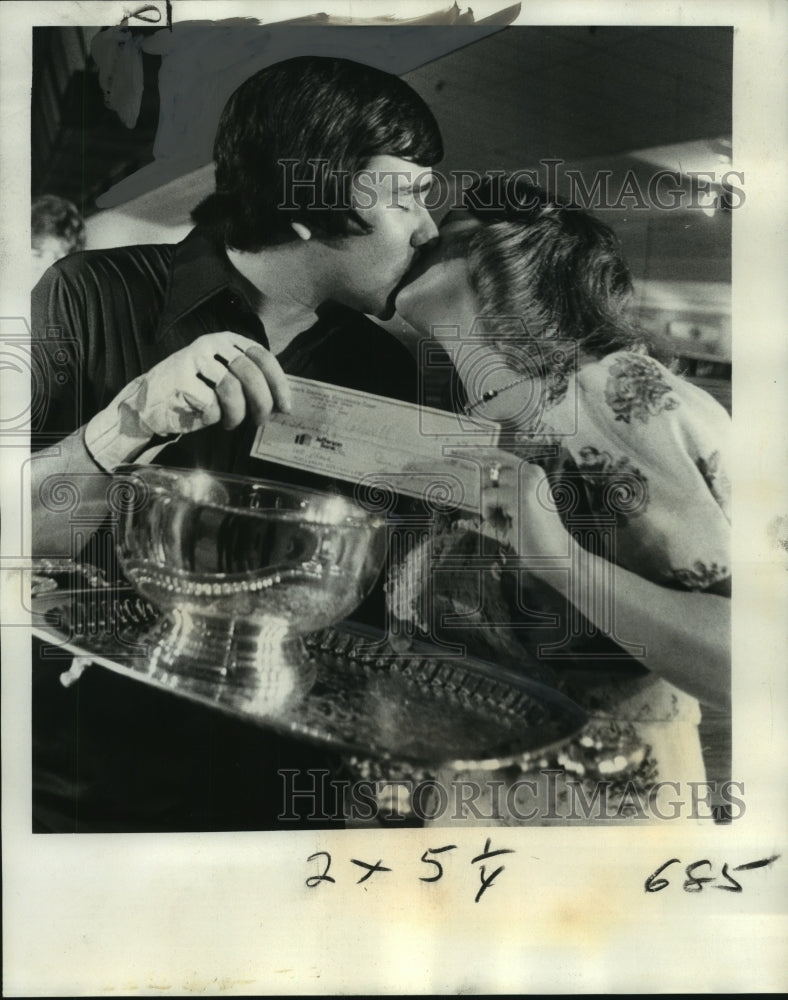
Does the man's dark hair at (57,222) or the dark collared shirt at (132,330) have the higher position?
the man's dark hair at (57,222)

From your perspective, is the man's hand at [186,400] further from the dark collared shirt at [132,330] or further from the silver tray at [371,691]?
the silver tray at [371,691]

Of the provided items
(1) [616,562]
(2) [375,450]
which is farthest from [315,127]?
(1) [616,562]

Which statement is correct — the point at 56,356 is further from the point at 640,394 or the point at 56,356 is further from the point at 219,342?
the point at 640,394

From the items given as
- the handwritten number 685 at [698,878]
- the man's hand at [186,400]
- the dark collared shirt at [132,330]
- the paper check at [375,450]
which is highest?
the dark collared shirt at [132,330]

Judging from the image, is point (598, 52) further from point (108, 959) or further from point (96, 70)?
point (108, 959)

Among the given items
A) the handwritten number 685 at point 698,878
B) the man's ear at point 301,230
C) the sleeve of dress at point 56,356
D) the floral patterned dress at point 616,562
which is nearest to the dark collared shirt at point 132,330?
the sleeve of dress at point 56,356

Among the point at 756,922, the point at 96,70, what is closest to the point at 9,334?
the point at 96,70

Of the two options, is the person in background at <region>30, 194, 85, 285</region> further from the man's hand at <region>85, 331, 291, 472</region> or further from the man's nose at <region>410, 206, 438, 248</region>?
the man's nose at <region>410, 206, 438, 248</region>
